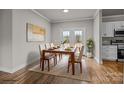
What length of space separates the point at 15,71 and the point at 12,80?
761mm

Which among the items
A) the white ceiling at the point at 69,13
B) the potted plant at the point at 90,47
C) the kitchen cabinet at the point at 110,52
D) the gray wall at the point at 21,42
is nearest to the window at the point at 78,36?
the potted plant at the point at 90,47

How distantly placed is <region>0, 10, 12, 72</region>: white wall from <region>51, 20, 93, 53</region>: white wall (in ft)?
14.4

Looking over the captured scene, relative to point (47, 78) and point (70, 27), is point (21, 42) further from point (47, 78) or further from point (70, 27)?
point (70, 27)

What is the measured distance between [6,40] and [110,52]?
478cm

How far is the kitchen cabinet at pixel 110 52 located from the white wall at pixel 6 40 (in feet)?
14.5

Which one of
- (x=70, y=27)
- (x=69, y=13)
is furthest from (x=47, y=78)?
(x=70, y=27)

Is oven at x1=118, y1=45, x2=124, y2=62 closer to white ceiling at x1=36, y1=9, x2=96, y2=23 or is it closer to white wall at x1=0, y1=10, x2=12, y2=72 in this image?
white ceiling at x1=36, y1=9, x2=96, y2=23

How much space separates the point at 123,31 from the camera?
5.07m

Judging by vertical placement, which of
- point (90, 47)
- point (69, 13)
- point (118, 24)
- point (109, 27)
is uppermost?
point (69, 13)

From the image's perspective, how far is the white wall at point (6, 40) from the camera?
3.24 m

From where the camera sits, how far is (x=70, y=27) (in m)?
7.07

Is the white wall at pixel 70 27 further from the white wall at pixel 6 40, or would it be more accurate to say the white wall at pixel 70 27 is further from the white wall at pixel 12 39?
the white wall at pixel 6 40
